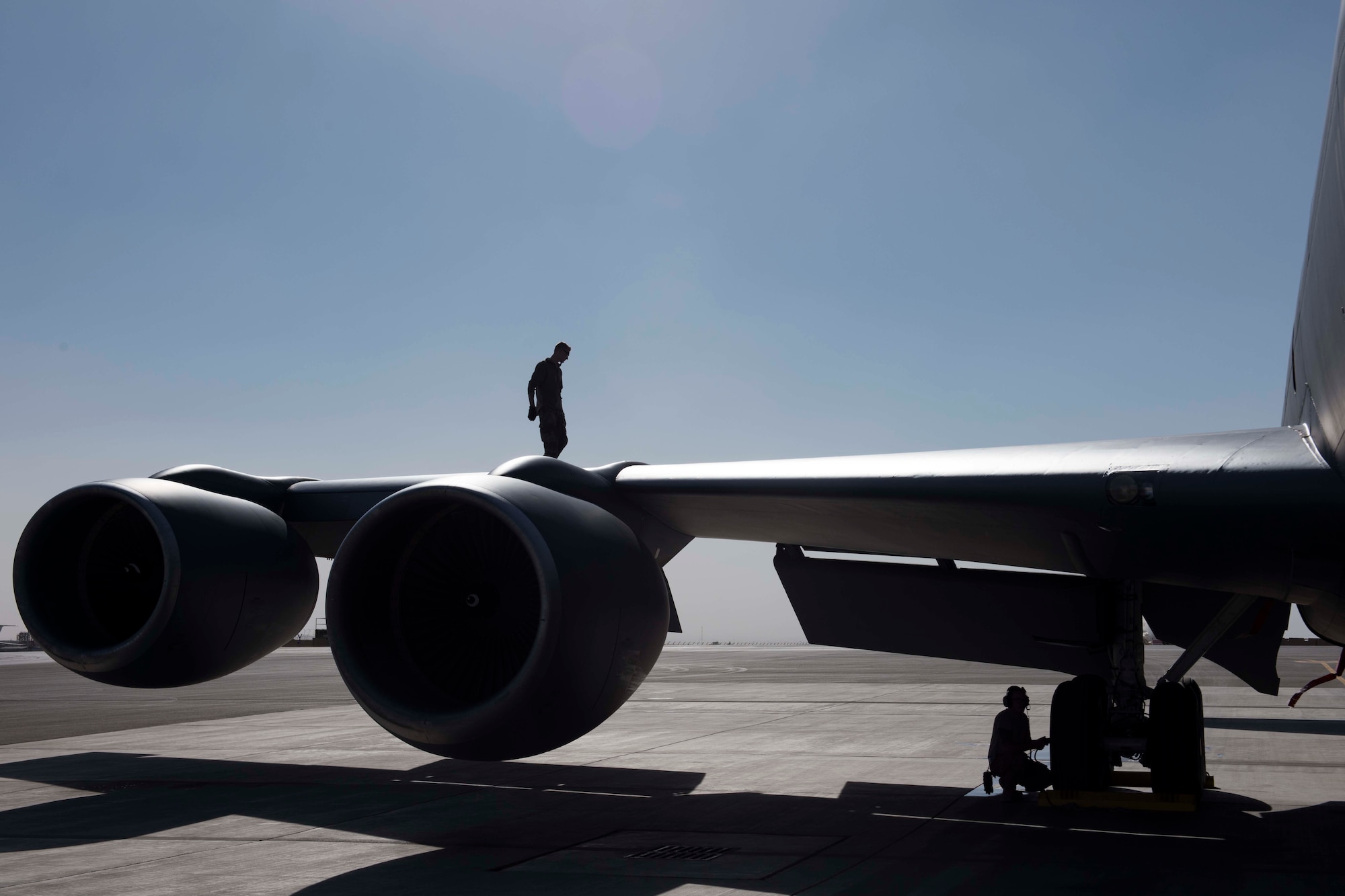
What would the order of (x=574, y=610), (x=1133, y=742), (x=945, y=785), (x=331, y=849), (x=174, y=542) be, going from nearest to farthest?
(x=574, y=610) < (x=331, y=849) < (x=174, y=542) < (x=1133, y=742) < (x=945, y=785)

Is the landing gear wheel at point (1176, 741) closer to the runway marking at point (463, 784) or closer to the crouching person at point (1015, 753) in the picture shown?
the crouching person at point (1015, 753)

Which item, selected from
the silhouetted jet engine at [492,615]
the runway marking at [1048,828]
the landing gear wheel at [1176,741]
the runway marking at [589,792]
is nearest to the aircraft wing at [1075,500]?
the silhouetted jet engine at [492,615]

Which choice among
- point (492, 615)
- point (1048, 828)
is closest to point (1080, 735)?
point (1048, 828)

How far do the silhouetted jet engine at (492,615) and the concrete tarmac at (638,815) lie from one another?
0.82 m

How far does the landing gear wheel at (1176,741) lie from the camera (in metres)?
7.79

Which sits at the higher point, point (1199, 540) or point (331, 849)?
point (1199, 540)

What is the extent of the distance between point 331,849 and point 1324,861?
5550 millimetres

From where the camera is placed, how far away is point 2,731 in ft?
44.2

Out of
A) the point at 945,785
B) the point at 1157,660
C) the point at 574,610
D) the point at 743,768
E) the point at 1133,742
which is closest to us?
the point at 574,610

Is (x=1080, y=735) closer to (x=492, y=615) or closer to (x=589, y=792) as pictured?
(x=589, y=792)

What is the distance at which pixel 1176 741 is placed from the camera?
26.1ft

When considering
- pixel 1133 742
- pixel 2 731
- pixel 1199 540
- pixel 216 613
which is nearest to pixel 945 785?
pixel 1133 742

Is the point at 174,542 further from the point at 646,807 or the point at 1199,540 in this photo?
the point at 1199,540

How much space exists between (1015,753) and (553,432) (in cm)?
461
